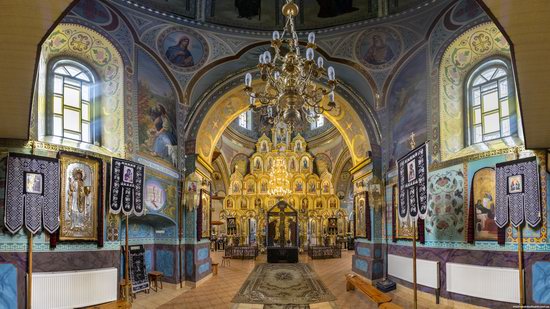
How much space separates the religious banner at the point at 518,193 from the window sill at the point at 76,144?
353 inches

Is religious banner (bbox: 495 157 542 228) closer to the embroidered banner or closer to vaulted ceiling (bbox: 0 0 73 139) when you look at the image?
the embroidered banner

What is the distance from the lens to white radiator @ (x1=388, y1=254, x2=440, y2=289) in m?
9.94

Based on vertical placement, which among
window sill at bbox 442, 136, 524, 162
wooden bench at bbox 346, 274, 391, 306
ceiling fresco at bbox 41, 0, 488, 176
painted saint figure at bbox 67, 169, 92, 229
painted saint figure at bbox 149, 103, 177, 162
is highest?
ceiling fresco at bbox 41, 0, 488, 176

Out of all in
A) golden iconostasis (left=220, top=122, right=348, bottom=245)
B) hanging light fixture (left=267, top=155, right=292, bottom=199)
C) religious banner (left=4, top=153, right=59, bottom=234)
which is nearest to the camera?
religious banner (left=4, top=153, right=59, bottom=234)

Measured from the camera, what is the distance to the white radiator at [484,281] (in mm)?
7996

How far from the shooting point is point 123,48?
11.0 meters

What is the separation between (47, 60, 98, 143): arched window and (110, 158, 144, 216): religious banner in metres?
1.15

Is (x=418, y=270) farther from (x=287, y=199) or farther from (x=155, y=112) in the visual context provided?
(x=287, y=199)

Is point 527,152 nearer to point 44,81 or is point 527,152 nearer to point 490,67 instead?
point 490,67

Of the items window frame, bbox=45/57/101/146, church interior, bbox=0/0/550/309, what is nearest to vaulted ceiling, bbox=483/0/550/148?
church interior, bbox=0/0/550/309

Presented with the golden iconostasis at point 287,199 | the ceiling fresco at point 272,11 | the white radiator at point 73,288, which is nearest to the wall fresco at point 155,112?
the ceiling fresco at point 272,11

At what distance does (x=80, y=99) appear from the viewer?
10148 mm

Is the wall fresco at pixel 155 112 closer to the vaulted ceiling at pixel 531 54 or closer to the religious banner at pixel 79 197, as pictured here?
the religious banner at pixel 79 197

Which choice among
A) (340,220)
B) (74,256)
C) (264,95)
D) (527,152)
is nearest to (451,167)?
(527,152)
